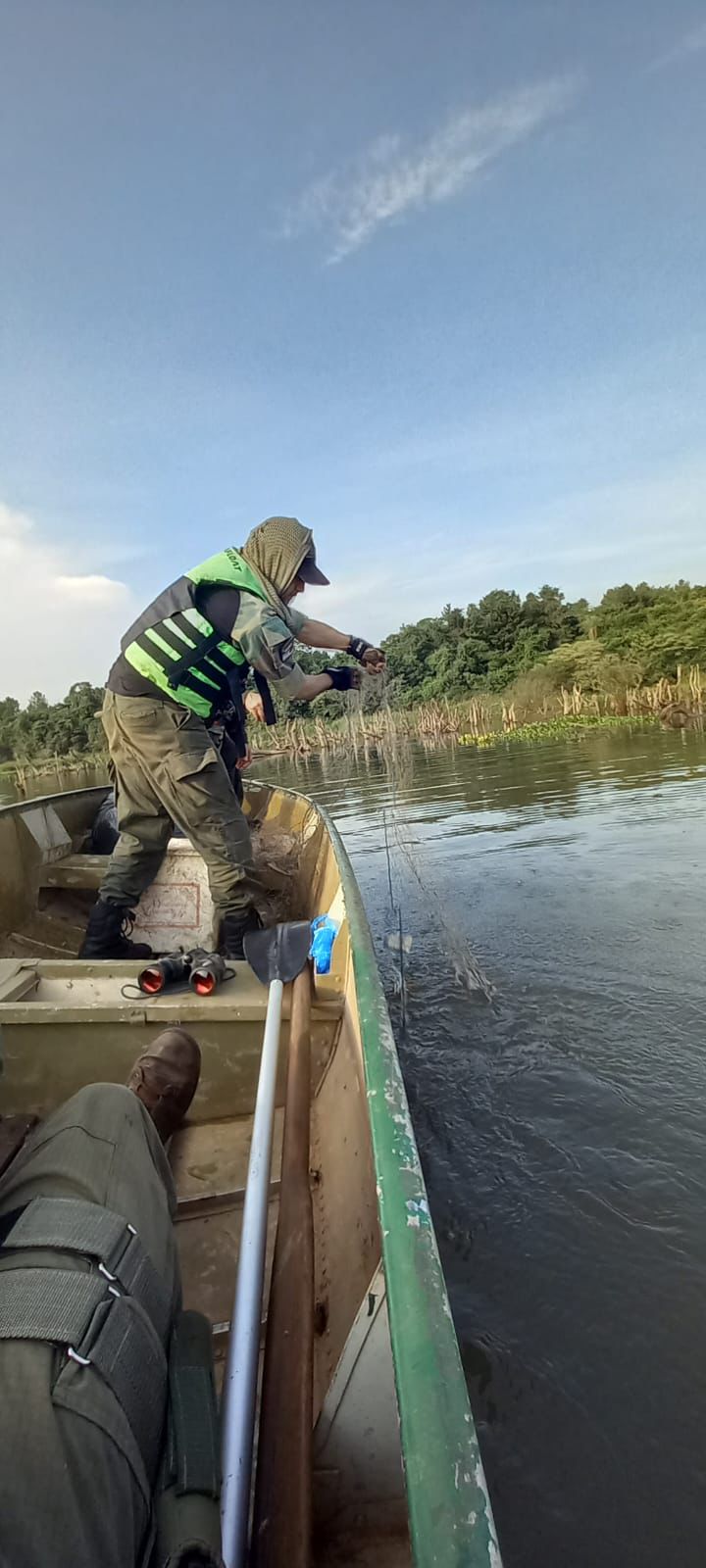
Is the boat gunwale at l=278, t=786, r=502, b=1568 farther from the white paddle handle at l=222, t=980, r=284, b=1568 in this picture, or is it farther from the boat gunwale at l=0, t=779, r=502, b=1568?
the white paddle handle at l=222, t=980, r=284, b=1568

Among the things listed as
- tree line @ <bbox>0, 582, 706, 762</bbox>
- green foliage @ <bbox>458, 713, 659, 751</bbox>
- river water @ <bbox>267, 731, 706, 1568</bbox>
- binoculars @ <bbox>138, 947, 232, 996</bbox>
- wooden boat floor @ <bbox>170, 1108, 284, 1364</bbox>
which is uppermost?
tree line @ <bbox>0, 582, 706, 762</bbox>

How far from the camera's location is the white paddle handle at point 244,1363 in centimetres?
101

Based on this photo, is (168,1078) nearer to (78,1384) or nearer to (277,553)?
(78,1384)

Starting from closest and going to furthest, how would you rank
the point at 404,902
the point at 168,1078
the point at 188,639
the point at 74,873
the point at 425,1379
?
the point at 425,1379 → the point at 168,1078 → the point at 188,639 → the point at 74,873 → the point at 404,902

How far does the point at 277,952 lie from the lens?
107 inches

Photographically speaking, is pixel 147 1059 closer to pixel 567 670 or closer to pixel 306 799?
pixel 306 799

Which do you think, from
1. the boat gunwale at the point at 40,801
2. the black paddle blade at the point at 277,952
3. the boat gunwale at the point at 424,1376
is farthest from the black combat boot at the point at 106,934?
the boat gunwale at the point at 424,1376

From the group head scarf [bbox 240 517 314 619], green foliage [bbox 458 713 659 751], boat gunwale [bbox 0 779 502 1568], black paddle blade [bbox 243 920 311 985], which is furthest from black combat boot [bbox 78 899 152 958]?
green foliage [bbox 458 713 659 751]

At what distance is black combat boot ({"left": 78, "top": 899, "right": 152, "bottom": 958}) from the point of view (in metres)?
3.64

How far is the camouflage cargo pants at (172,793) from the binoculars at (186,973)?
81 cm

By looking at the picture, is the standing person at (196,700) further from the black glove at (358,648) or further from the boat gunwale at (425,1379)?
the boat gunwale at (425,1379)

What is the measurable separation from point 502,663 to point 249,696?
43915mm

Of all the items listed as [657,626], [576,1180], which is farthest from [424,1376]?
[657,626]

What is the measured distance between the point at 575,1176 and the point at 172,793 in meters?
2.19
